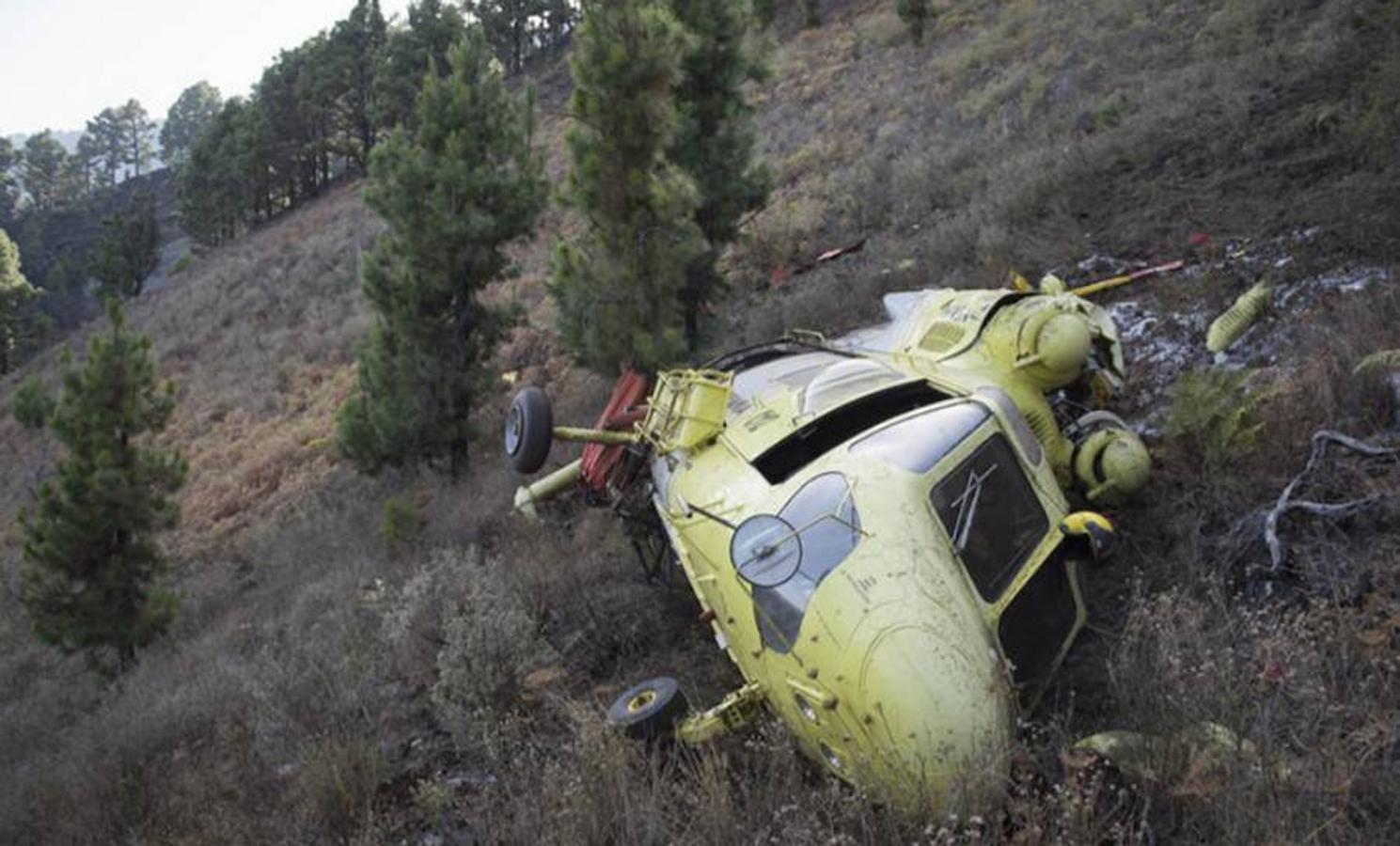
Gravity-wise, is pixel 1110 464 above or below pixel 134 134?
below

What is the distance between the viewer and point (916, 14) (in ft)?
88.8

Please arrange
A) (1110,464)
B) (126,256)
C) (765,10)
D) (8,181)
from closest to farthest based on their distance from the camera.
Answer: (1110,464) → (765,10) → (126,256) → (8,181)

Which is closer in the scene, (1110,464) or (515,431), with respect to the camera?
(1110,464)

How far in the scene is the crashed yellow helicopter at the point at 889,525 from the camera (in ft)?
12.2

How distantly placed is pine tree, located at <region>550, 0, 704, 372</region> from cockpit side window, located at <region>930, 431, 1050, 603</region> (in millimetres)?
5831

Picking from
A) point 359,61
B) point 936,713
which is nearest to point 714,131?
point 936,713

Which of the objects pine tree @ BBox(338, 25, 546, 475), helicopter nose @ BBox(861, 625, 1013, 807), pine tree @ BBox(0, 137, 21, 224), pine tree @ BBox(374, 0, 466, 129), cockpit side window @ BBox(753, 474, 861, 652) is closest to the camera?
helicopter nose @ BBox(861, 625, 1013, 807)

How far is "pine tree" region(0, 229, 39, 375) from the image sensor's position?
3822cm

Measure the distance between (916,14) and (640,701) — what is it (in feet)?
90.2

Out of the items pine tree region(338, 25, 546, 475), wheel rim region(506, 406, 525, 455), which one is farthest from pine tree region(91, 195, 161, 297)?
wheel rim region(506, 406, 525, 455)

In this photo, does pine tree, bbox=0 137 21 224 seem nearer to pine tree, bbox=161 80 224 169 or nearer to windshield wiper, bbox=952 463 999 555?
pine tree, bbox=161 80 224 169

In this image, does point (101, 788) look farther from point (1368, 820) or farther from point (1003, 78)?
point (1003, 78)

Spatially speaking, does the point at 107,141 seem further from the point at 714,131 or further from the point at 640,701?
the point at 640,701

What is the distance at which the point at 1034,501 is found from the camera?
4.84 meters
